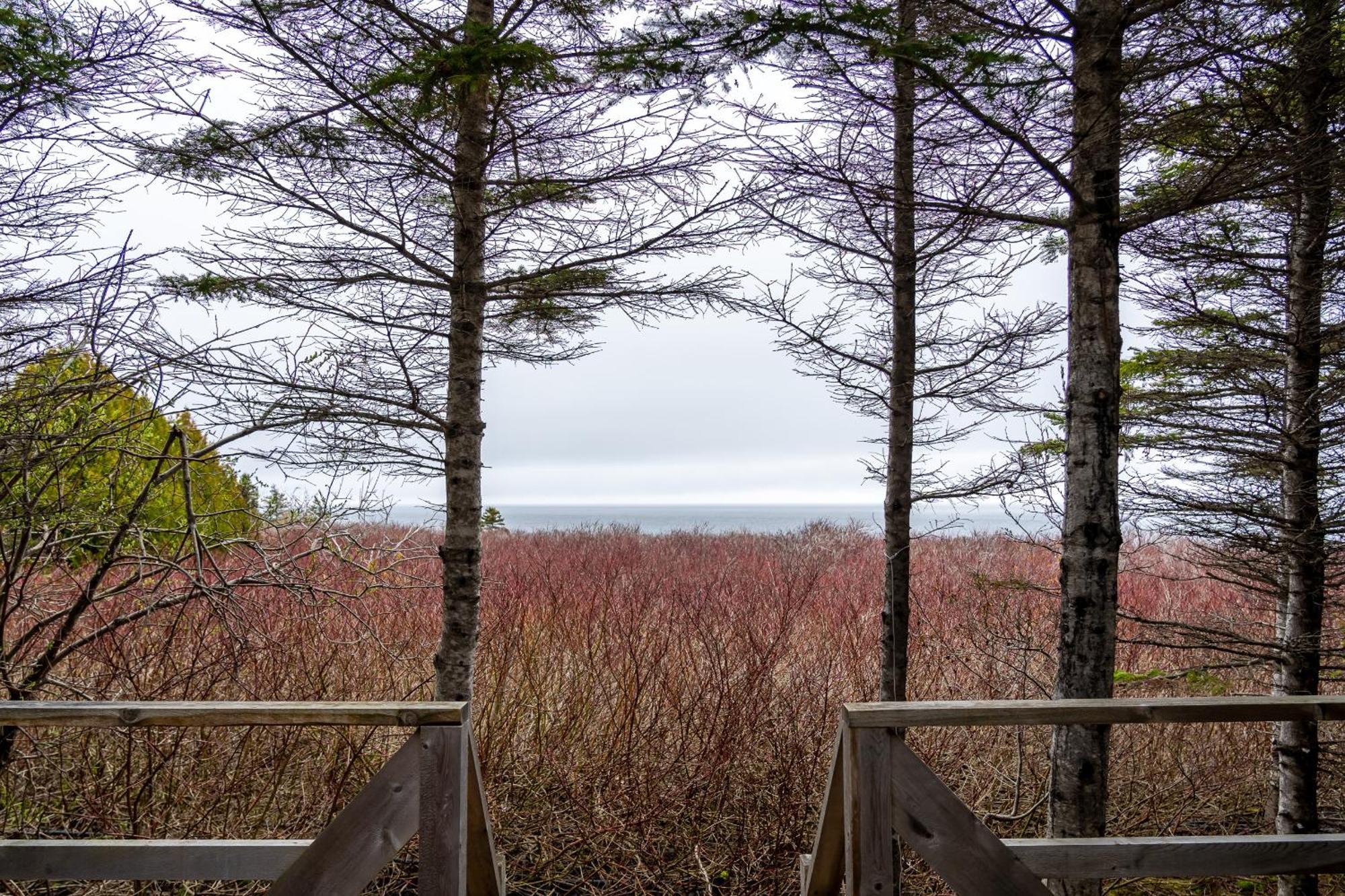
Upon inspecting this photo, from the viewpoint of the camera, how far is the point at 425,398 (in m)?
4.89

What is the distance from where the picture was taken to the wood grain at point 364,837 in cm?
235

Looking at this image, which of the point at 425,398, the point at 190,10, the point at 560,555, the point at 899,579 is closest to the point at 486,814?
the point at 425,398

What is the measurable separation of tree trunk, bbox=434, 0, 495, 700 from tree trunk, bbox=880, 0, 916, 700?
2.79 m

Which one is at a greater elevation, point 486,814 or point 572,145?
point 572,145

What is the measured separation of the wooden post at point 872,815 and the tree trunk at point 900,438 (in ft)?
9.94

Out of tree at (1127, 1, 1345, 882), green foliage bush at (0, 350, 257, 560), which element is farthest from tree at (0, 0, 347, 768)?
tree at (1127, 1, 1345, 882)

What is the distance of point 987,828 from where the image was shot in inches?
95.4

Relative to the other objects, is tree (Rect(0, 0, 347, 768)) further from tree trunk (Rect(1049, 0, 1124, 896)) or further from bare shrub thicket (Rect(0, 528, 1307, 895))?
tree trunk (Rect(1049, 0, 1124, 896))

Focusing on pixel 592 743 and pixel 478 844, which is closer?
pixel 478 844

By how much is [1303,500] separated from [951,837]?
3941mm

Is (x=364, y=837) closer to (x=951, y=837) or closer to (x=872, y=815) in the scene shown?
(x=872, y=815)

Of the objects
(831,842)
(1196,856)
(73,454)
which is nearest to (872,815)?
(831,842)

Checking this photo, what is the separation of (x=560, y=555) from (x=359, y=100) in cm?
1250

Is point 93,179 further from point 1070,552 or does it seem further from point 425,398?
point 1070,552
